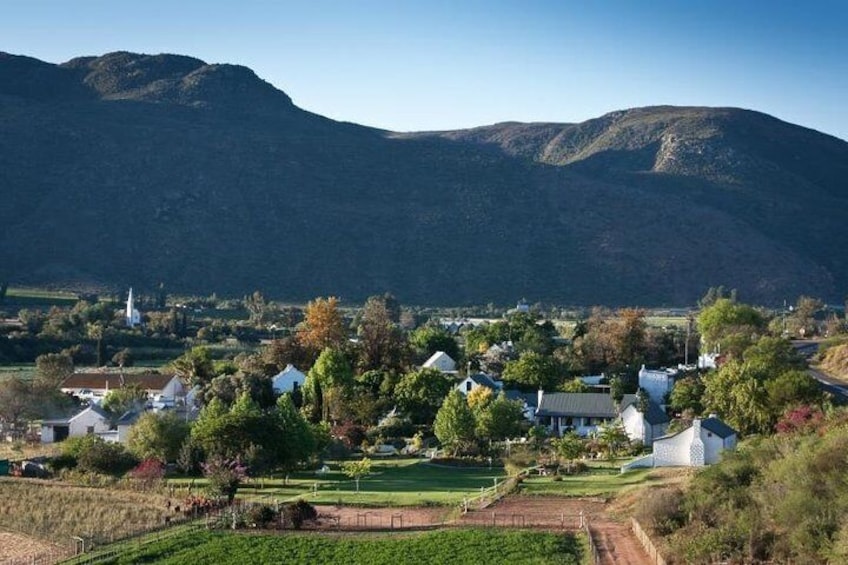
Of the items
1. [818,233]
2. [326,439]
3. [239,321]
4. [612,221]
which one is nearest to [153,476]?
[326,439]

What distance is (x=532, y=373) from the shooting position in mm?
71750

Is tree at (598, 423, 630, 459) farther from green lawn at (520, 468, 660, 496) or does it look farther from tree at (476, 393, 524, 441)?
green lawn at (520, 468, 660, 496)

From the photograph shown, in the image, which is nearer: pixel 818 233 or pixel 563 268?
pixel 563 268

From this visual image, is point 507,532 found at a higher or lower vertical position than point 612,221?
lower

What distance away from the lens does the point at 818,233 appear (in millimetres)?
185625

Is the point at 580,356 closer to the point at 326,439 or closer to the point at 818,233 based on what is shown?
the point at 326,439

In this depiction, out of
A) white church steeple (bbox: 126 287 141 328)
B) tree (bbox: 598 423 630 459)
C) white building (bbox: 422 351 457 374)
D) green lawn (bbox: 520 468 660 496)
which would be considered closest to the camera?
green lawn (bbox: 520 468 660 496)

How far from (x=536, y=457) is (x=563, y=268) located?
364 feet

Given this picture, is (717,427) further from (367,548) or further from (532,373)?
(532,373)

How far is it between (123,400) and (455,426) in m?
19.0

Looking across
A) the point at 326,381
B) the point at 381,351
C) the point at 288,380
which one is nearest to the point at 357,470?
the point at 326,381

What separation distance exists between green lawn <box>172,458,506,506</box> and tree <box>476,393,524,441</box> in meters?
3.92

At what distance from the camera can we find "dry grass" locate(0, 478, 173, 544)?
129 ft

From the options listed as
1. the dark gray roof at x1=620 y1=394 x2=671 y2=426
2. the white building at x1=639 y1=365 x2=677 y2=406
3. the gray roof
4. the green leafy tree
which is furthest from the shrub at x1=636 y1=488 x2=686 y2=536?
the green leafy tree
